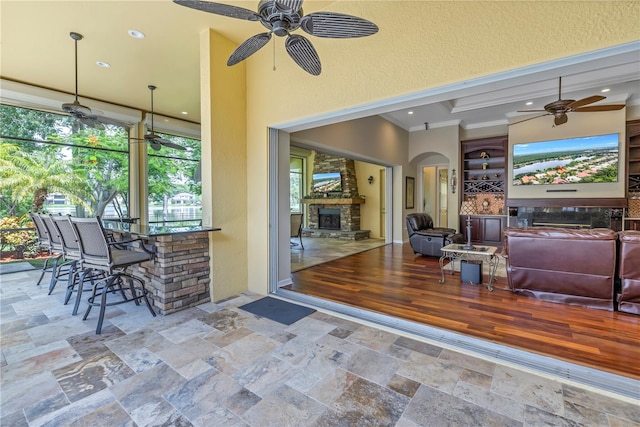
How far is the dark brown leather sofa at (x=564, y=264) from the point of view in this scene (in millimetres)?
3129

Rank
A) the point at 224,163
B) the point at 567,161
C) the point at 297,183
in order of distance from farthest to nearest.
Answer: the point at 297,183
the point at 567,161
the point at 224,163

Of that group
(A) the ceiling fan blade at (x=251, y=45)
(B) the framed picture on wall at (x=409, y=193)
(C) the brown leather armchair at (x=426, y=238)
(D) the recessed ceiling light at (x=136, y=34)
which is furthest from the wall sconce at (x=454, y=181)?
(D) the recessed ceiling light at (x=136, y=34)

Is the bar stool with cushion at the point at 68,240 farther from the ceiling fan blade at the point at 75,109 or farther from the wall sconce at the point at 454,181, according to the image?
the wall sconce at the point at 454,181

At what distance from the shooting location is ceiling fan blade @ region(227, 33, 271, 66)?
2185 millimetres

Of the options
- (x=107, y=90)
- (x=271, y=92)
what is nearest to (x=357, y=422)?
(x=271, y=92)

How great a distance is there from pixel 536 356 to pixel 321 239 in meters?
7.57

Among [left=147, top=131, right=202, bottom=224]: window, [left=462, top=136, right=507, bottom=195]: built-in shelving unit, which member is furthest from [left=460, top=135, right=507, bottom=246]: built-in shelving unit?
[left=147, top=131, right=202, bottom=224]: window

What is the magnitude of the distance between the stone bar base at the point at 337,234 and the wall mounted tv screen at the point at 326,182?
1428 mm

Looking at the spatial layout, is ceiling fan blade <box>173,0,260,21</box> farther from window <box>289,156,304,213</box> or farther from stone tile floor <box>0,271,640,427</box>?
window <box>289,156,304,213</box>

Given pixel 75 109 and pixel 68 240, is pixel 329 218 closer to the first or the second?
pixel 75 109

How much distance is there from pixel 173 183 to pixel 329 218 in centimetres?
508

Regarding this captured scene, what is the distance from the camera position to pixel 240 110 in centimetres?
400

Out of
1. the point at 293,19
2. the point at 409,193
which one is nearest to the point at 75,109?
the point at 293,19

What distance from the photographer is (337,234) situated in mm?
9523
